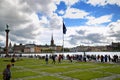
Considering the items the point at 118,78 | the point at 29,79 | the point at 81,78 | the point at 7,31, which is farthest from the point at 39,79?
the point at 7,31

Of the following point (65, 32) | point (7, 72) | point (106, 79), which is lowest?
point (106, 79)

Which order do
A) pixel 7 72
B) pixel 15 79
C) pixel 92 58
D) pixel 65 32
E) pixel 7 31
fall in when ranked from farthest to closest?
pixel 7 31
pixel 92 58
pixel 65 32
pixel 15 79
pixel 7 72

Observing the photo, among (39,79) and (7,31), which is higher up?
(7,31)

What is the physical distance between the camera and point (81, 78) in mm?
20406

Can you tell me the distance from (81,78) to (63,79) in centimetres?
203

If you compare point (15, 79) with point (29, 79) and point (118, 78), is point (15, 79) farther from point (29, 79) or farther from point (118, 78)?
point (118, 78)

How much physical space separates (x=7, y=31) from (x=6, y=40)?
4038mm

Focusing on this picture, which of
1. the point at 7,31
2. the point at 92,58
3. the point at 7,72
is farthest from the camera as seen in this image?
the point at 7,31

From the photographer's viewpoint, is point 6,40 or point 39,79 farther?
point 6,40

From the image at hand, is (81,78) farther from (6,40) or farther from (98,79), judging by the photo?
(6,40)

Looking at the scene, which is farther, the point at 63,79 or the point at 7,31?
the point at 7,31

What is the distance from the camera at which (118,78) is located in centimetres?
2042

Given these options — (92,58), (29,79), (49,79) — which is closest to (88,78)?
(49,79)

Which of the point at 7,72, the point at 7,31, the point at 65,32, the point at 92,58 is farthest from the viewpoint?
the point at 7,31
